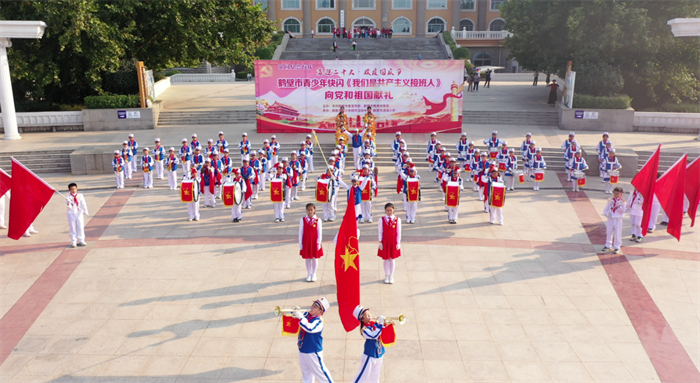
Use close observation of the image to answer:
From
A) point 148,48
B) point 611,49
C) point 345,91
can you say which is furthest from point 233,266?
point 611,49

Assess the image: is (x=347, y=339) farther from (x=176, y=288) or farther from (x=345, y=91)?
(x=345, y=91)

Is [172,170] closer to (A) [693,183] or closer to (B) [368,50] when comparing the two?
(A) [693,183]

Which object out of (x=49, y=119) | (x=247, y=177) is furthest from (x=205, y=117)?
(x=247, y=177)

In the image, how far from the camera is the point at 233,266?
12531mm

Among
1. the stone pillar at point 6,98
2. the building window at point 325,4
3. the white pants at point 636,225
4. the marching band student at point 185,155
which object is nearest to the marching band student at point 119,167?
the marching band student at point 185,155

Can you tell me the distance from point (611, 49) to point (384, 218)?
20144mm

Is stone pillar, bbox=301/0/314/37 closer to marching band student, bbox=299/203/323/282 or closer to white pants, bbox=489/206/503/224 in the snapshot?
white pants, bbox=489/206/503/224

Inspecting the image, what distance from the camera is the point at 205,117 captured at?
28.2m

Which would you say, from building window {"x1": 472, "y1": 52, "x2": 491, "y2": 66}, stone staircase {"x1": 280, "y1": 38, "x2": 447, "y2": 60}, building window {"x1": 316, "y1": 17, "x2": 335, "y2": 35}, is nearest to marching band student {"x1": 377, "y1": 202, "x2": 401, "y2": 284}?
stone staircase {"x1": 280, "y1": 38, "x2": 447, "y2": 60}

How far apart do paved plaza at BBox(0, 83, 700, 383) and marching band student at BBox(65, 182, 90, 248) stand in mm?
375

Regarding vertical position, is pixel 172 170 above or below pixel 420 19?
below

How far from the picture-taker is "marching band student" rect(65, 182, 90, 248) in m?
13.4

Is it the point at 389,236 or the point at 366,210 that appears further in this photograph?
the point at 366,210

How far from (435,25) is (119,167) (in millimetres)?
43488
